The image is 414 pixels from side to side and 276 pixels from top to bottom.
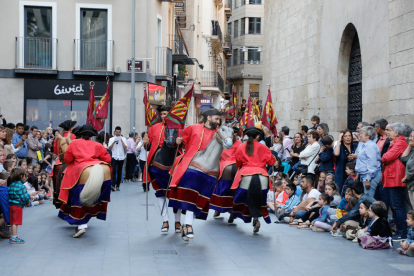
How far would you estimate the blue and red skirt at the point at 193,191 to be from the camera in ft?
28.2

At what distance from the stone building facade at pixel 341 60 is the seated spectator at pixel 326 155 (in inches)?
63.9

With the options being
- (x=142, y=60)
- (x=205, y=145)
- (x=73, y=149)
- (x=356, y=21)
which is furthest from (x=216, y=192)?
(x=142, y=60)

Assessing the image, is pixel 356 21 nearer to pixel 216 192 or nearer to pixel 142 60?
pixel 216 192

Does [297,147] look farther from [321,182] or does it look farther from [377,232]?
[377,232]

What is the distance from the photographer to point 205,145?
8727mm

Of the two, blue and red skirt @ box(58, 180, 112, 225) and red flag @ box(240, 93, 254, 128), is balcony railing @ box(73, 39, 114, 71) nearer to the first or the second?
red flag @ box(240, 93, 254, 128)

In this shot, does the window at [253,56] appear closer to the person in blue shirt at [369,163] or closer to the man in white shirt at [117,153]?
the man in white shirt at [117,153]

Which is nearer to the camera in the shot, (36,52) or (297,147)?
(297,147)

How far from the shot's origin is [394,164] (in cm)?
952

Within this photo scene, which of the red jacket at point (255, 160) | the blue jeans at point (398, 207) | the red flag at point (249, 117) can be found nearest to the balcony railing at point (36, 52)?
the red flag at point (249, 117)

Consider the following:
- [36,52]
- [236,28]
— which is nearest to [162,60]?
[36,52]

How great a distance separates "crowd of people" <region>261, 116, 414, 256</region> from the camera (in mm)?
8930

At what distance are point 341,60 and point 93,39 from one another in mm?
11673

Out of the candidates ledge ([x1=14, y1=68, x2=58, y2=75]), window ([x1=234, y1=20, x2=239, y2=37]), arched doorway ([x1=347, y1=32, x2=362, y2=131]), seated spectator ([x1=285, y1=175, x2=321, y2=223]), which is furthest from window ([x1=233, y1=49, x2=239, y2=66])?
seated spectator ([x1=285, y1=175, x2=321, y2=223])
